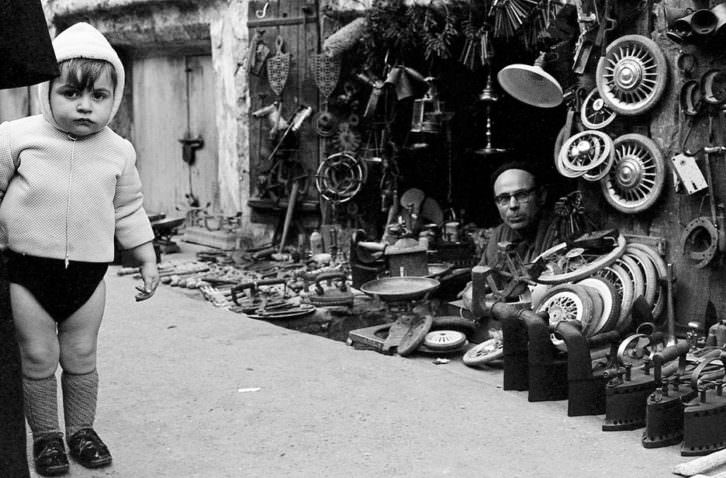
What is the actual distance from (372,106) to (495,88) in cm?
127

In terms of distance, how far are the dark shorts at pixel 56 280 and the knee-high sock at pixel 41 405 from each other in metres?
0.25

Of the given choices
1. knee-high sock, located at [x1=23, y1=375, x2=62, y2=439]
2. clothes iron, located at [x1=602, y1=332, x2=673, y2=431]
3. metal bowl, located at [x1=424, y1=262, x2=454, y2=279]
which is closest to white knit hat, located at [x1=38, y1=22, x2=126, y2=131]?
knee-high sock, located at [x1=23, y1=375, x2=62, y2=439]

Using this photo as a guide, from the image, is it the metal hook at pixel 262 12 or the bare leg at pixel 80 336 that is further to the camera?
the metal hook at pixel 262 12

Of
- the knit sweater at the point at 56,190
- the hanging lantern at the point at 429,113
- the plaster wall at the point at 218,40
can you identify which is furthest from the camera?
the plaster wall at the point at 218,40

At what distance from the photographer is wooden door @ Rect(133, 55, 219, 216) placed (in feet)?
38.4

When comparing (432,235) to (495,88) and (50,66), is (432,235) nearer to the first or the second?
(495,88)

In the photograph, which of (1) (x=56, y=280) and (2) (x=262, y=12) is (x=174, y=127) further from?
(1) (x=56, y=280)

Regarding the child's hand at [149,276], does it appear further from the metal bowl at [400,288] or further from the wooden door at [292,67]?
the wooden door at [292,67]

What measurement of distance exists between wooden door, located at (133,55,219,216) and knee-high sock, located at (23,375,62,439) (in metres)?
8.02

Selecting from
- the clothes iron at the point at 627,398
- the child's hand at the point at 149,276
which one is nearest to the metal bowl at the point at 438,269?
the clothes iron at the point at 627,398

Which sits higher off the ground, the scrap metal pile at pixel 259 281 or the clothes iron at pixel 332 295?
the clothes iron at pixel 332 295

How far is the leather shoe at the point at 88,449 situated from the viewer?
3.57 meters

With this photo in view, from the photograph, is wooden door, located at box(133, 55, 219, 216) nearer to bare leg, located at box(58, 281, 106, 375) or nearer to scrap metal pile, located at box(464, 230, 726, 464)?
scrap metal pile, located at box(464, 230, 726, 464)

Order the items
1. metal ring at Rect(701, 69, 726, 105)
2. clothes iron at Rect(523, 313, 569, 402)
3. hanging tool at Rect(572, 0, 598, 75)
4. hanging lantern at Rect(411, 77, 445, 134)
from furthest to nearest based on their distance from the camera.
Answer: hanging lantern at Rect(411, 77, 445, 134), hanging tool at Rect(572, 0, 598, 75), metal ring at Rect(701, 69, 726, 105), clothes iron at Rect(523, 313, 569, 402)
